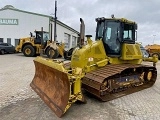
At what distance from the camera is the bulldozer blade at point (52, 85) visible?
460 cm

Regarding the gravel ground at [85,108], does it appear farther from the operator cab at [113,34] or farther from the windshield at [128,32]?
the windshield at [128,32]

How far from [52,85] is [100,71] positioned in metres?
1.54

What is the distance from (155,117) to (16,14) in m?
23.7

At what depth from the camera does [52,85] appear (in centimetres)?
547

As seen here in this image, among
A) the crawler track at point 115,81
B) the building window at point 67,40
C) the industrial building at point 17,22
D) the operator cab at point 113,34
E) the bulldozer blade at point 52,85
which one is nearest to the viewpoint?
the bulldozer blade at point 52,85

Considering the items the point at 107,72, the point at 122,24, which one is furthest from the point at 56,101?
the point at 122,24

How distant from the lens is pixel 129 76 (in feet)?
22.4

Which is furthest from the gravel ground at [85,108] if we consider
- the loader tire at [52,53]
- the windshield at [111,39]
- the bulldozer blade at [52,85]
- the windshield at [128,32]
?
the loader tire at [52,53]

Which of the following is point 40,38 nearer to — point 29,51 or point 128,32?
point 29,51

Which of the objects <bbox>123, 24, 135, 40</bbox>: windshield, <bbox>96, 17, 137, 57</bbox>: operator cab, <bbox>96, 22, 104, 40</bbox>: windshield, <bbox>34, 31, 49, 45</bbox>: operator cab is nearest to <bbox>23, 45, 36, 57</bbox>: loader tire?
<bbox>34, 31, 49, 45</bbox>: operator cab

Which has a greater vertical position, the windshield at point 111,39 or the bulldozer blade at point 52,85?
the windshield at point 111,39

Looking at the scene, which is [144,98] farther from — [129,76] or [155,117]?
[155,117]

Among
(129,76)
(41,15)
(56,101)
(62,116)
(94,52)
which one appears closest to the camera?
(62,116)

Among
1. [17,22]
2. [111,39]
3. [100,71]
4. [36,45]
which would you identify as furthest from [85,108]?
[17,22]
